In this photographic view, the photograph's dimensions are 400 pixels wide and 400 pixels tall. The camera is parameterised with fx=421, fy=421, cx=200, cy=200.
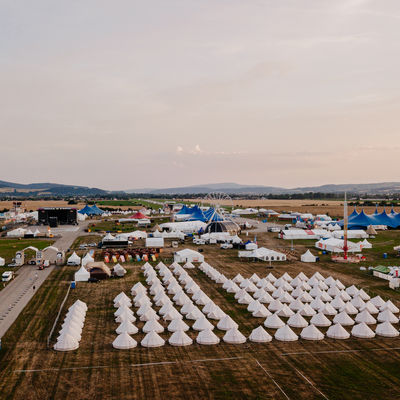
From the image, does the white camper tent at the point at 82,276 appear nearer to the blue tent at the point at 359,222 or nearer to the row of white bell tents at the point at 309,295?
the row of white bell tents at the point at 309,295

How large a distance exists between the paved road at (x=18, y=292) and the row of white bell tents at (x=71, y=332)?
4.04 meters

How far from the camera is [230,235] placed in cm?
6881

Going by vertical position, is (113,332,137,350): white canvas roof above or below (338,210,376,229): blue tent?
below

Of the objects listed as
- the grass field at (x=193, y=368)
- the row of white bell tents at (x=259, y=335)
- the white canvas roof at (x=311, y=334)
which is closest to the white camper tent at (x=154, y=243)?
the grass field at (x=193, y=368)

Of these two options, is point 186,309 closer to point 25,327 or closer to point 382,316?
point 25,327

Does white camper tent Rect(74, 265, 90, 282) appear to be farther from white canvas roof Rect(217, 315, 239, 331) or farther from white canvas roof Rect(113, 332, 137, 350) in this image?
white canvas roof Rect(217, 315, 239, 331)

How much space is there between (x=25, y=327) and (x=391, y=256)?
4472 cm

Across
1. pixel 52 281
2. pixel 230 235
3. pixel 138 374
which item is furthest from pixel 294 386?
pixel 230 235

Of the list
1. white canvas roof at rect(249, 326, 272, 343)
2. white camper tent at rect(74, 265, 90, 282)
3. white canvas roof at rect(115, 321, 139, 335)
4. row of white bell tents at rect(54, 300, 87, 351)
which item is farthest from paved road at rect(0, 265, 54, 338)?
white canvas roof at rect(249, 326, 272, 343)

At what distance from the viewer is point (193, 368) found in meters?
20.9

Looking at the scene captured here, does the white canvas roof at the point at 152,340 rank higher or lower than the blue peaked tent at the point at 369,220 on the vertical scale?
lower

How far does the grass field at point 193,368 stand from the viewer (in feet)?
61.0

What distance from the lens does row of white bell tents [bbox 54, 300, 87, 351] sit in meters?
23.2

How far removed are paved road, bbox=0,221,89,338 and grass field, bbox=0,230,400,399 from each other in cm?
115
